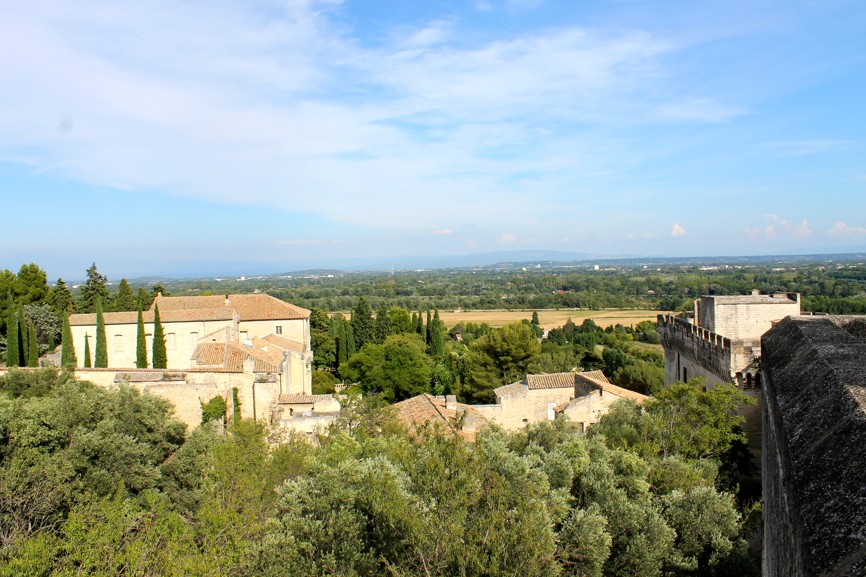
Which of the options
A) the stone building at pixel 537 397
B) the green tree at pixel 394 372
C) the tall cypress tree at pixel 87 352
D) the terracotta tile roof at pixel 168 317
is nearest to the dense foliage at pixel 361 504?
the stone building at pixel 537 397

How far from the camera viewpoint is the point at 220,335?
98.0ft

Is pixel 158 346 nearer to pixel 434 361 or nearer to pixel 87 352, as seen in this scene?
pixel 87 352

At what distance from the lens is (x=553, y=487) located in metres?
10.7

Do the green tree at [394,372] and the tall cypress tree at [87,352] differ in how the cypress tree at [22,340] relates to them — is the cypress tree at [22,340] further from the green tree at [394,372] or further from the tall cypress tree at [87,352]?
the green tree at [394,372]

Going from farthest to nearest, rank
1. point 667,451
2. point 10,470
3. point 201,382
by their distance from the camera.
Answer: point 201,382
point 667,451
point 10,470

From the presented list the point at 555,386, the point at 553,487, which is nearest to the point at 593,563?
the point at 553,487

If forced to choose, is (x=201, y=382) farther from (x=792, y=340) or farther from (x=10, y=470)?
(x=792, y=340)

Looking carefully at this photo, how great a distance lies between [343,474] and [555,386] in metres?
17.1

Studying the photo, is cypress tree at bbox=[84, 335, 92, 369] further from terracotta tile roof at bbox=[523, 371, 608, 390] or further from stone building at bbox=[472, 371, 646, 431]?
terracotta tile roof at bbox=[523, 371, 608, 390]

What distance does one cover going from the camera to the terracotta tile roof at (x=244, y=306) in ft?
116

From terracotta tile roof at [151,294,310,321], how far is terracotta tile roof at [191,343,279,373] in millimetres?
7668

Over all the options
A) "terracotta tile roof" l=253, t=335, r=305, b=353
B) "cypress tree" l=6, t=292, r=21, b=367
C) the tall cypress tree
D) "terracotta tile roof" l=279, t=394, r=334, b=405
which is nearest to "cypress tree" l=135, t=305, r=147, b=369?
the tall cypress tree

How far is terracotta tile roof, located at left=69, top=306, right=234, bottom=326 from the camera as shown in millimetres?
31672

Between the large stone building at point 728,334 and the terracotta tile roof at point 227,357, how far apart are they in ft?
53.7
